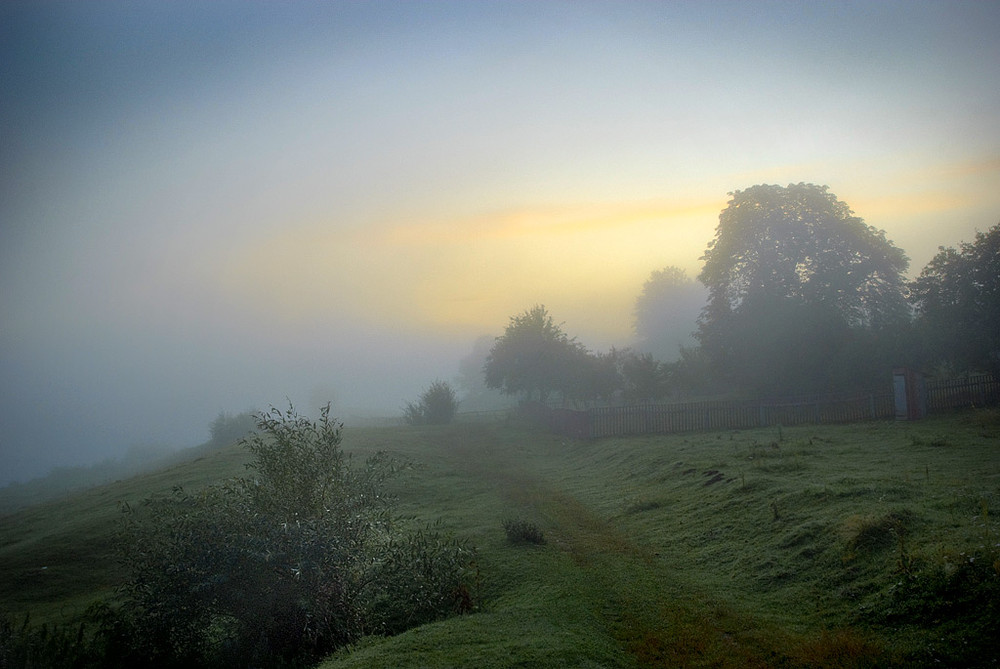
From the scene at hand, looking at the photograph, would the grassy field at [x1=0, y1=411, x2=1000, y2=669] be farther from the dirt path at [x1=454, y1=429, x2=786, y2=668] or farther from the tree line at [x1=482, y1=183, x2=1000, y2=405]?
the tree line at [x1=482, y1=183, x2=1000, y2=405]

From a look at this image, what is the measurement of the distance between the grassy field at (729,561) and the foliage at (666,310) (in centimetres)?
8321

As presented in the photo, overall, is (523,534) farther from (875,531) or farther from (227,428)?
(227,428)

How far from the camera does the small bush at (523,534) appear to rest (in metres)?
14.3

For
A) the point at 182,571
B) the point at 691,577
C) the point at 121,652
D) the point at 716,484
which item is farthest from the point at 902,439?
the point at 121,652

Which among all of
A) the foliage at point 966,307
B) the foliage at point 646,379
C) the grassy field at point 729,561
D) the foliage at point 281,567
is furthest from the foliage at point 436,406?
the foliage at point 281,567

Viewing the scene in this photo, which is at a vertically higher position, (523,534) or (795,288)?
(795,288)

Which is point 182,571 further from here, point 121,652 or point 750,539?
point 750,539

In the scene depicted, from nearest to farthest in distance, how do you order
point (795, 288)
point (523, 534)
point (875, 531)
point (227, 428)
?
point (875, 531), point (523, 534), point (795, 288), point (227, 428)

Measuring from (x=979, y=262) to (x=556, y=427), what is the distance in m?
27.6

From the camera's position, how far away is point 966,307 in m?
35.3

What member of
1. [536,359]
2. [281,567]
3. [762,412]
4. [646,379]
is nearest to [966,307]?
[762,412]

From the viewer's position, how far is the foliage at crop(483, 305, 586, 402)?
56438 mm

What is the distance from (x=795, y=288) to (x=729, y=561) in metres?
38.4

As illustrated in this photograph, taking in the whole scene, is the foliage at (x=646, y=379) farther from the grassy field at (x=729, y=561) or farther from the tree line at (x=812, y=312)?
the grassy field at (x=729, y=561)
